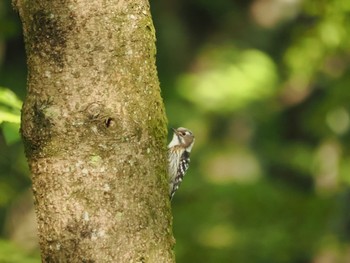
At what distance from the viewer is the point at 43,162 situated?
11.2ft

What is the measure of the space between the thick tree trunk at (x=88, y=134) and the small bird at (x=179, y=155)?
10.9 feet

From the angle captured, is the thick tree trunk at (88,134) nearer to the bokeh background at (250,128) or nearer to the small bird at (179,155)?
the small bird at (179,155)

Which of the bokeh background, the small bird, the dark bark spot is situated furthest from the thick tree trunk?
the bokeh background

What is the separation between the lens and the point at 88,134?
3371 millimetres

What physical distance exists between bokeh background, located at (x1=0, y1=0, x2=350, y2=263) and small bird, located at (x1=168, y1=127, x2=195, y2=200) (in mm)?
1429

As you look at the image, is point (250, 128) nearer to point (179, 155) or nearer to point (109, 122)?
point (179, 155)

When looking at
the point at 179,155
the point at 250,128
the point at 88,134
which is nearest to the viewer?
the point at 88,134

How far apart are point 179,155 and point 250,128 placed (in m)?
11.9

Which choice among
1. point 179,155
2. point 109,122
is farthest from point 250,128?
point 109,122

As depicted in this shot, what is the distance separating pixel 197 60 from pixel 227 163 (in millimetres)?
2695

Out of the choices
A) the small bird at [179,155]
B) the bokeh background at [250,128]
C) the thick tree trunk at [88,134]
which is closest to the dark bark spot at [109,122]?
the thick tree trunk at [88,134]

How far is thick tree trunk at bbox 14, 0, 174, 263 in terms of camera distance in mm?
3336


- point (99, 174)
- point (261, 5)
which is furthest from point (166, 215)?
point (261, 5)

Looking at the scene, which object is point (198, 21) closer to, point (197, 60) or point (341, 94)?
point (197, 60)
